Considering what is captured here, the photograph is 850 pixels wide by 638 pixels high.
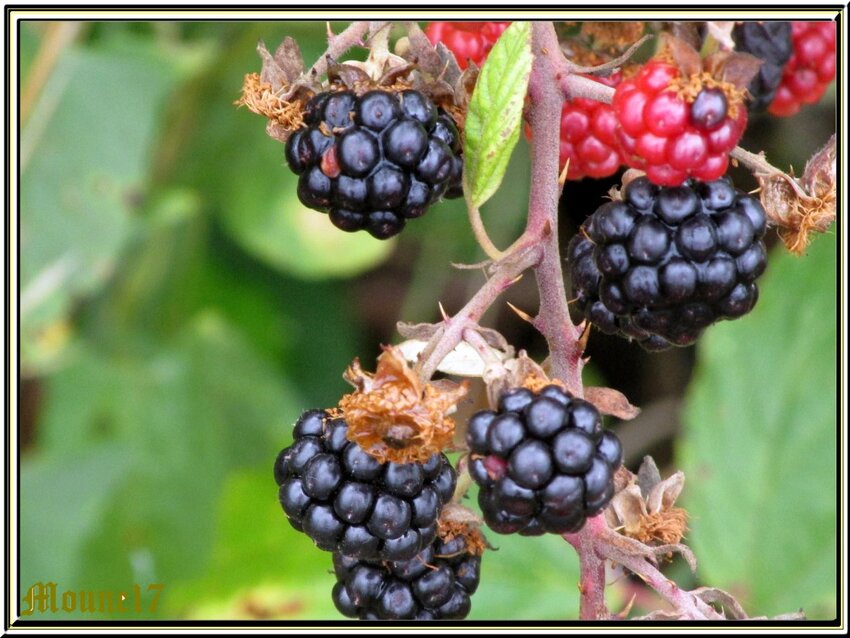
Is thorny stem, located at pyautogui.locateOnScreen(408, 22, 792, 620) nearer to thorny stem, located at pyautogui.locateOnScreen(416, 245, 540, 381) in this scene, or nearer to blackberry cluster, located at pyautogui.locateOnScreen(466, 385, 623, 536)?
thorny stem, located at pyautogui.locateOnScreen(416, 245, 540, 381)

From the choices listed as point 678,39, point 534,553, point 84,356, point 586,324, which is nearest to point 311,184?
point 586,324

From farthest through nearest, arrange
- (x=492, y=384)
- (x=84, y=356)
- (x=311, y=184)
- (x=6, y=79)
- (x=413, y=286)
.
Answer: (x=413, y=286) → (x=84, y=356) → (x=6, y=79) → (x=311, y=184) → (x=492, y=384)

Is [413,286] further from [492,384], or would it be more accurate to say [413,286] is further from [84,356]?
[492,384]

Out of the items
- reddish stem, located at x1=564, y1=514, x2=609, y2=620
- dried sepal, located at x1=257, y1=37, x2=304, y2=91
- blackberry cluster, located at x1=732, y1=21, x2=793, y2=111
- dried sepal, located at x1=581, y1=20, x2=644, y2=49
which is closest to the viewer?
reddish stem, located at x1=564, y1=514, x2=609, y2=620

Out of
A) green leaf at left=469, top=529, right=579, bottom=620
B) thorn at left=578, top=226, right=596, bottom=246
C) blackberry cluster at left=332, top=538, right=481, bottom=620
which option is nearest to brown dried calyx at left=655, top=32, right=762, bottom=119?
thorn at left=578, top=226, right=596, bottom=246

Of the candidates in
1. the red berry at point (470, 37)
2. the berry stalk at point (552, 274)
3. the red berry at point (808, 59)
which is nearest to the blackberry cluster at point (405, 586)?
the berry stalk at point (552, 274)

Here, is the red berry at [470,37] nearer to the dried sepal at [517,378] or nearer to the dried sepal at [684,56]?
the dried sepal at [684,56]

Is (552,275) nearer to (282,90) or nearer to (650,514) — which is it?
(650,514)
